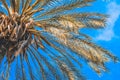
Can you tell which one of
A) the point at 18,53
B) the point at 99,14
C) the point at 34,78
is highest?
the point at 99,14

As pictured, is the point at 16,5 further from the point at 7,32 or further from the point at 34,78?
the point at 34,78

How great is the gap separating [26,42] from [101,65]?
4060 mm

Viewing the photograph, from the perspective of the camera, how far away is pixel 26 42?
22.2m

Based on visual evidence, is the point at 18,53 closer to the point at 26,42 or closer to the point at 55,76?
the point at 26,42

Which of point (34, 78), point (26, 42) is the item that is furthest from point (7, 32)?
point (34, 78)

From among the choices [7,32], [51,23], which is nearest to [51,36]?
[51,23]

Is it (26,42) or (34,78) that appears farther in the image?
(34,78)

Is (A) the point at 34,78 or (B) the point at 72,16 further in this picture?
(A) the point at 34,78

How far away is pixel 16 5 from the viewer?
73.4ft

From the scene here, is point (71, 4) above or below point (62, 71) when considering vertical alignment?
above

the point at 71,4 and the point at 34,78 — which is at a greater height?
the point at 71,4

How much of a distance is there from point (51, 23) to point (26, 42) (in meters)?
1.57

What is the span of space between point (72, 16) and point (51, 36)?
4.80ft

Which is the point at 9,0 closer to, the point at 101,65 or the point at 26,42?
the point at 26,42
